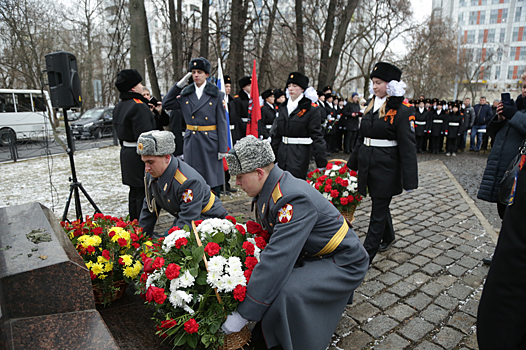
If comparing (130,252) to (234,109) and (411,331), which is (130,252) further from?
(234,109)

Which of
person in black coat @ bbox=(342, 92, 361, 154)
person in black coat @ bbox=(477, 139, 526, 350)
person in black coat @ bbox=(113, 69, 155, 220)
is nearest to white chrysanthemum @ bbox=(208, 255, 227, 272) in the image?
person in black coat @ bbox=(477, 139, 526, 350)

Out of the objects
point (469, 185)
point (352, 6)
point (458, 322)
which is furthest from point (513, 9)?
point (458, 322)

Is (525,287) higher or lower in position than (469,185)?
higher

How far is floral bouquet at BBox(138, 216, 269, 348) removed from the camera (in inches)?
83.4

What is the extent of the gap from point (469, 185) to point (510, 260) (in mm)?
7757

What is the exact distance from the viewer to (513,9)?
62.8 m

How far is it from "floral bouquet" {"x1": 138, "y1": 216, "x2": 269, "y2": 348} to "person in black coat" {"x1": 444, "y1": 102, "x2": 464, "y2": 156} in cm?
1367

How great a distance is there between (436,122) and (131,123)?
41.7 ft

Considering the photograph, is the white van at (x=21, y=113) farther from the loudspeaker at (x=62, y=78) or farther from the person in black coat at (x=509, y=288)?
the person in black coat at (x=509, y=288)

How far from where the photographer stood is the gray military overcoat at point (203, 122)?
5.42m

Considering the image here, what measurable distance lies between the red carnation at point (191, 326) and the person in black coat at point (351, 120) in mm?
12492

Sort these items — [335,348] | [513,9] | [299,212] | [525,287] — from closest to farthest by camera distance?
[525,287] < [299,212] < [335,348] < [513,9]

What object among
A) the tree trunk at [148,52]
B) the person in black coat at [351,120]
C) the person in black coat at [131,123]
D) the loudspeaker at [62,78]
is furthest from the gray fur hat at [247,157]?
the person in black coat at [351,120]

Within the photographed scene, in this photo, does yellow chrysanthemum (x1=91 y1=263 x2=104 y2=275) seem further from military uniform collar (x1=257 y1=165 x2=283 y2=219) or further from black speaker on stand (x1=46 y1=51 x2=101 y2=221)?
black speaker on stand (x1=46 y1=51 x2=101 y2=221)
